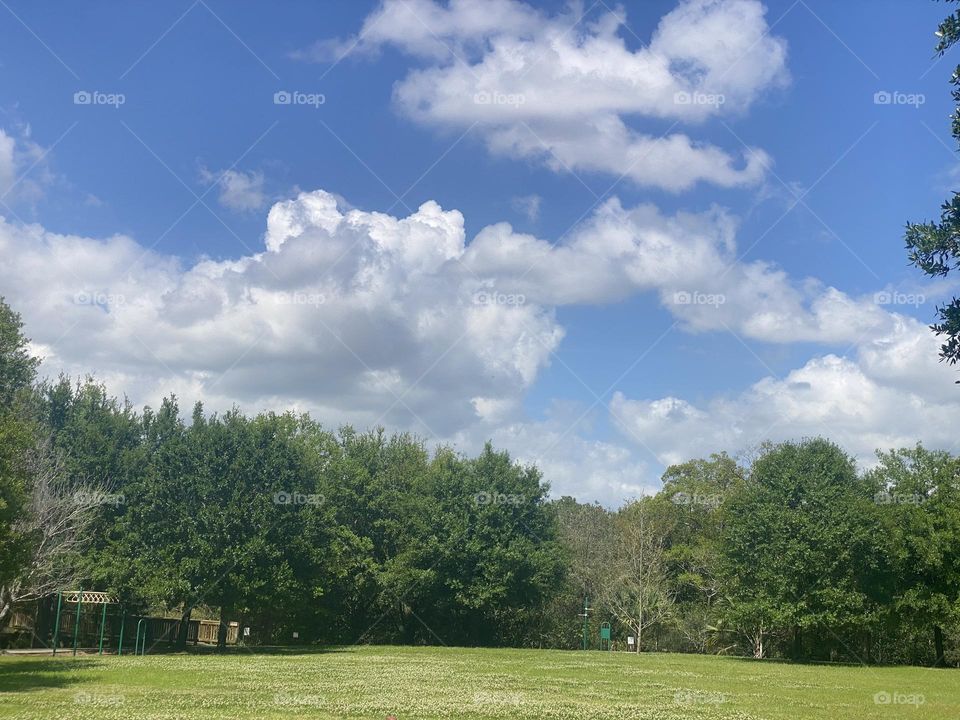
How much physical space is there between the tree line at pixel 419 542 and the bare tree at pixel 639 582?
10.0 inches

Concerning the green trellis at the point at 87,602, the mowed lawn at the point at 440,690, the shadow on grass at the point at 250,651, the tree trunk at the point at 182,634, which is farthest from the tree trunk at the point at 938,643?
Result: the green trellis at the point at 87,602

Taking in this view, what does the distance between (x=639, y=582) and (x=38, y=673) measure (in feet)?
183

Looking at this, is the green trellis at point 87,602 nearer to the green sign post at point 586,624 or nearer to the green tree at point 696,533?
the green sign post at point 586,624

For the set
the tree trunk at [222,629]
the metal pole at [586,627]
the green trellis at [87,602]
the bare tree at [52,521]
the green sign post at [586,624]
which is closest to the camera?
the bare tree at [52,521]

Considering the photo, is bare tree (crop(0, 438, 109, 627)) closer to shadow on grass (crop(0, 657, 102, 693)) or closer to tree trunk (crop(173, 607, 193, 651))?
shadow on grass (crop(0, 657, 102, 693))

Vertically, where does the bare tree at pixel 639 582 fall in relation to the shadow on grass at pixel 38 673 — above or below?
above

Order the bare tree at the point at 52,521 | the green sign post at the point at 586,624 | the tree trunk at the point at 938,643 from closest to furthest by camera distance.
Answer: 1. the bare tree at the point at 52,521
2. the tree trunk at the point at 938,643
3. the green sign post at the point at 586,624

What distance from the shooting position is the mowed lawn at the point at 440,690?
23.9 metres

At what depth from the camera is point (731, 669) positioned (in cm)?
4772

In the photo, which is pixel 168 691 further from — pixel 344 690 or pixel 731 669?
pixel 731 669

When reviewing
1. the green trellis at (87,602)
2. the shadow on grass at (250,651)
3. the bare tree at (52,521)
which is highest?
the bare tree at (52,521)

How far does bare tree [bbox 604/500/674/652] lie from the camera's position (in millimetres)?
78125

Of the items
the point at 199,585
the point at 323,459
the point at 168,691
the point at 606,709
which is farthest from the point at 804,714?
the point at 323,459

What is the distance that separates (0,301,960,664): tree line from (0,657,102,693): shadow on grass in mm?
3430
